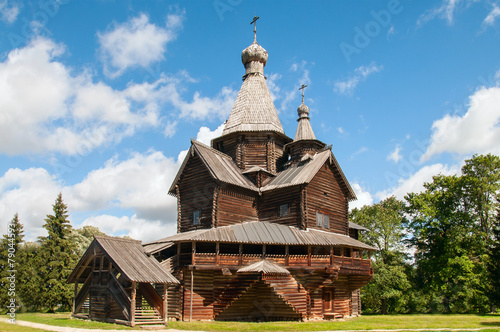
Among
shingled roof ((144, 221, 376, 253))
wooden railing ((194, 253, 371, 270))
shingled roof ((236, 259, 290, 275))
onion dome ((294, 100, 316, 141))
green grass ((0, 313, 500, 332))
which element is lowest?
green grass ((0, 313, 500, 332))

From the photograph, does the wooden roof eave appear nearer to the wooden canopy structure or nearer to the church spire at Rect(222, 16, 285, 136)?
the wooden canopy structure

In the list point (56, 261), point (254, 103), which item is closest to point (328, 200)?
point (254, 103)

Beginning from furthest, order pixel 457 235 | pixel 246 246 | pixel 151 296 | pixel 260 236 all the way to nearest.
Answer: pixel 457 235 < pixel 246 246 < pixel 260 236 < pixel 151 296

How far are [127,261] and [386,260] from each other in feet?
110

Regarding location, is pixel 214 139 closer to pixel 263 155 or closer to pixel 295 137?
pixel 263 155

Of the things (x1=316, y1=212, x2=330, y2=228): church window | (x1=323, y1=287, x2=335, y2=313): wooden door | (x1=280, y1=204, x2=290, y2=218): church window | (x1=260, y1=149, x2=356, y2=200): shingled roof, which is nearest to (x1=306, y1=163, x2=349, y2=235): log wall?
(x1=316, y1=212, x2=330, y2=228): church window

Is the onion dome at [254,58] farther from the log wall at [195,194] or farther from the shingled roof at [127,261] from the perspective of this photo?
the shingled roof at [127,261]

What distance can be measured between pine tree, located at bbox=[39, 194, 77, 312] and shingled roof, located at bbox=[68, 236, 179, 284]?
12283 mm

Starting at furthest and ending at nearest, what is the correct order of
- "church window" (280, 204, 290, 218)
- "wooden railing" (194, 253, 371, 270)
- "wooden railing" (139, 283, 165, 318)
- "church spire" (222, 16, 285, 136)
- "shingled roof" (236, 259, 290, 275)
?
1. "church spire" (222, 16, 285, 136)
2. "church window" (280, 204, 290, 218)
3. "wooden railing" (194, 253, 371, 270)
4. "shingled roof" (236, 259, 290, 275)
5. "wooden railing" (139, 283, 165, 318)

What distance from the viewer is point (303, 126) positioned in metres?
34.8

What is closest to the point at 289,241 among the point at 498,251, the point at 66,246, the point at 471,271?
the point at 498,251

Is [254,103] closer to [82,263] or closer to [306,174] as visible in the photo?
[306,174]

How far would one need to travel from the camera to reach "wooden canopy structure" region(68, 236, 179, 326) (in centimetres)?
1919

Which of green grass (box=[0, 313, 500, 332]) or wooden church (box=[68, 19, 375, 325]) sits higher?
wooden church (box=[68, 19, 375, 325])
